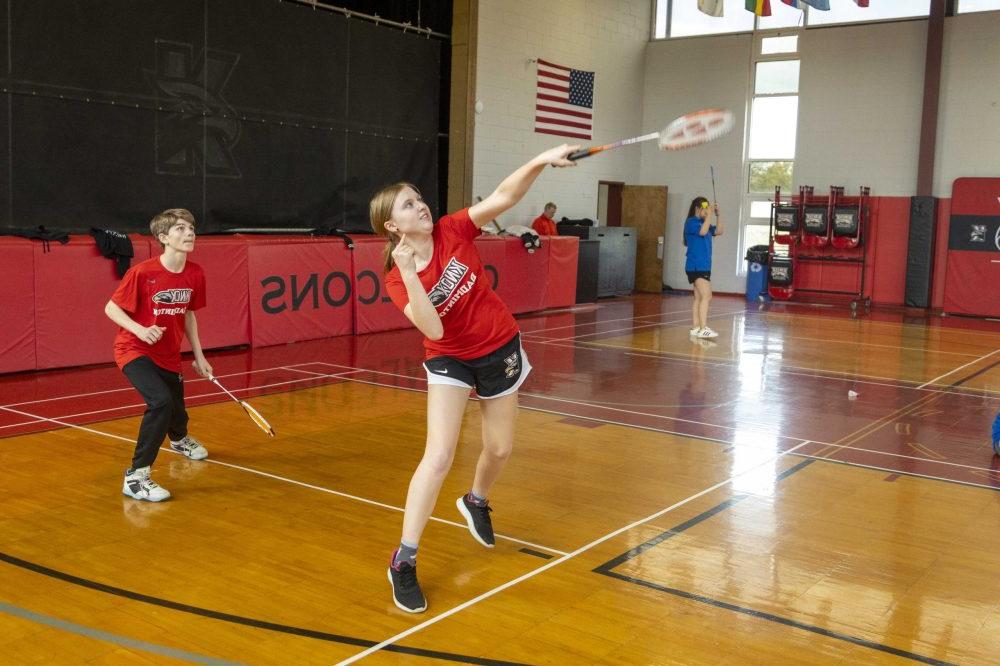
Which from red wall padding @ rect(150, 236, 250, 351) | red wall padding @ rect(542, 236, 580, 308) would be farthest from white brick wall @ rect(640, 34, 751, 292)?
red wall padding @ rect(150, 236, 250, 351)

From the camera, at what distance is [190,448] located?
6711 mm

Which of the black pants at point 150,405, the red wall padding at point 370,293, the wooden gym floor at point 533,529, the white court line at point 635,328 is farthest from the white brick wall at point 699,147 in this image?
the black pants at point 150,405

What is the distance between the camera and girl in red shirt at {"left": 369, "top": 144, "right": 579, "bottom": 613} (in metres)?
4.18

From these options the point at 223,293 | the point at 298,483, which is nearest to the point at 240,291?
the point at 223,293

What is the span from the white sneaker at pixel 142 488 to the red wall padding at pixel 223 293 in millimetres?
5857

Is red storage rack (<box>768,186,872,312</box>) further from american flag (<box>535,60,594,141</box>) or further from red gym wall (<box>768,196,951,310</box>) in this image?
american flag (<box>535,60,594,141</box>)

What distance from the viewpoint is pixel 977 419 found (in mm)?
8750

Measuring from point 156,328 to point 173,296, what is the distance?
412 millimetres

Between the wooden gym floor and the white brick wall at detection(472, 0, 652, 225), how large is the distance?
32.7 ft

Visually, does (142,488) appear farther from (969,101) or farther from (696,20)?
(696,20)

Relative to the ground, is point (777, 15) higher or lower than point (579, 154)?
higher

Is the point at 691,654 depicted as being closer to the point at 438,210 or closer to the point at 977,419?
the point at 977,419

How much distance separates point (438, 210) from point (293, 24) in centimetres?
456

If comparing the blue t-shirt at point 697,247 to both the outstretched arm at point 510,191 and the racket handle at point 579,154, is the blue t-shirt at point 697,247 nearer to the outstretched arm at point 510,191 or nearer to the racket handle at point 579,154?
the outstretched arm at point 510,191
